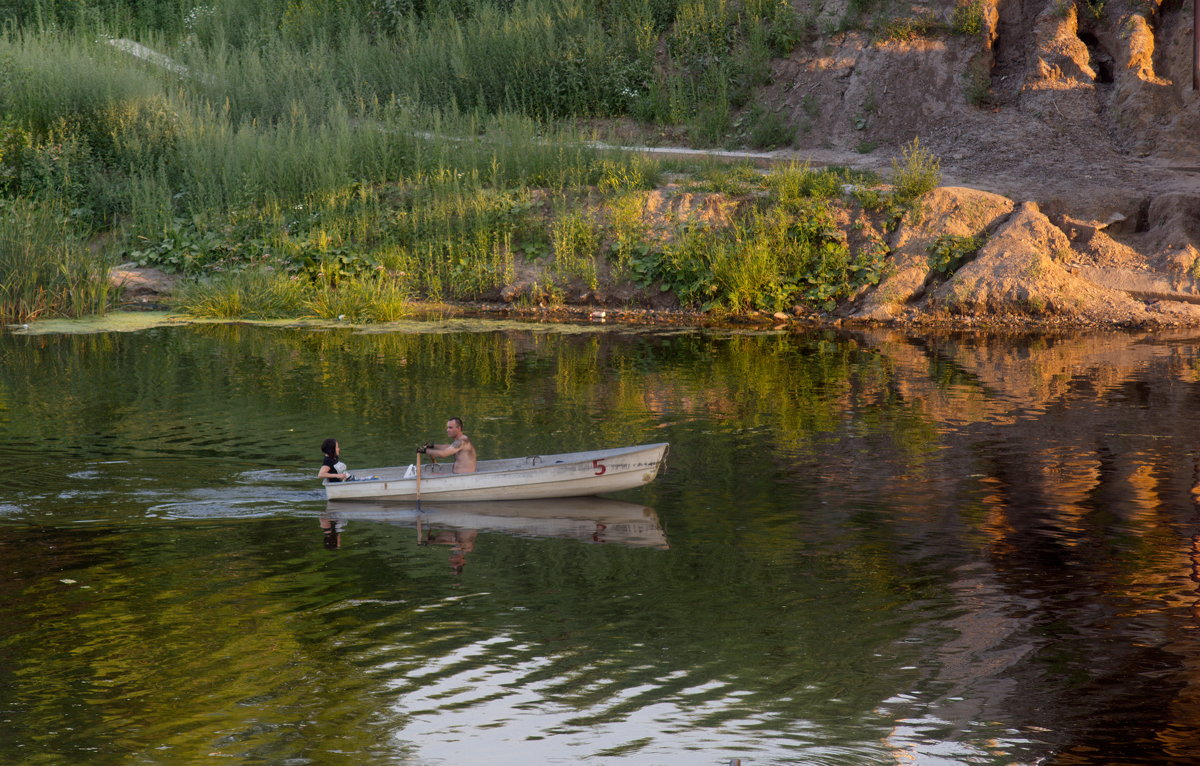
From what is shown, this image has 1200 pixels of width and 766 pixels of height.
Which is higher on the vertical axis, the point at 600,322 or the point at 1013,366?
the point at 600,322

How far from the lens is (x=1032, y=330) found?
2045 cm

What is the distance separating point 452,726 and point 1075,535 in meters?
5.46

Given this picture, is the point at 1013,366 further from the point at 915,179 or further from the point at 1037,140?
the point at 1037,140

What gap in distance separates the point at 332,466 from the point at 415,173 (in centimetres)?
1441

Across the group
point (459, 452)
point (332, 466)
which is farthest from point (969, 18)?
point (332, 466)

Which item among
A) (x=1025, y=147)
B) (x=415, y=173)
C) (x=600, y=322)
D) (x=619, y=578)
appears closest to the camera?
(x=619, y=578)

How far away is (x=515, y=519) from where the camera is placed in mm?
10781

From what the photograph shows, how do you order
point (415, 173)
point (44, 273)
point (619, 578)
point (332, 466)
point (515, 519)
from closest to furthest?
point (619, 578)
point (515, 519)
point (332, 466)
point (44, 273)
point (415, 173)

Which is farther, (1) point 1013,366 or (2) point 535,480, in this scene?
(1) point 1013,366

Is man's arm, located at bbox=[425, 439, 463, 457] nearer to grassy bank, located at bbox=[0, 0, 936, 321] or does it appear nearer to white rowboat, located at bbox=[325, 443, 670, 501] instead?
white rowboat, located at bbox=[325, 443, 670, 501]

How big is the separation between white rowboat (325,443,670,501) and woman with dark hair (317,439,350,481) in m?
0.09

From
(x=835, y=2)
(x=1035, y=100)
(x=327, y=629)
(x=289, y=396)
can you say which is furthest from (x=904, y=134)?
(x=327, y=629)

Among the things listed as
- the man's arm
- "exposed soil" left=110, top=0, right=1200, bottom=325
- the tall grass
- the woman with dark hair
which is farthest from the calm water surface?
the tall grass

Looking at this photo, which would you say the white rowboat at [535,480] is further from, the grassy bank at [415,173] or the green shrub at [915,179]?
the green shrub at [915,179]
